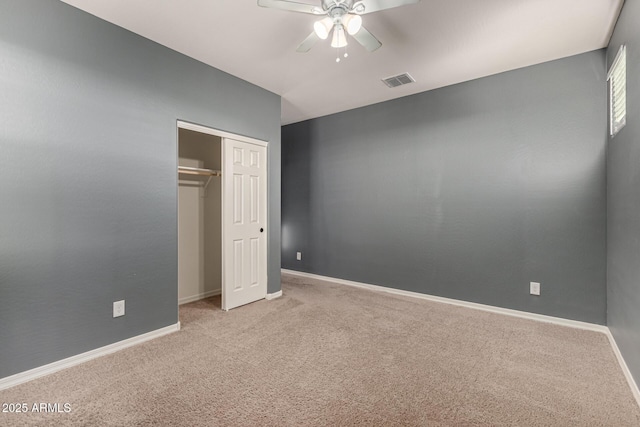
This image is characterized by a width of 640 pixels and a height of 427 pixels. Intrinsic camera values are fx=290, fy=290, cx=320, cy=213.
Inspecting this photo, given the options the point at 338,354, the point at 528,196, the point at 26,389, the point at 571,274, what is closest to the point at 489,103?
the point at 528,196

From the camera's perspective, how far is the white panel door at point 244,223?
11.3 ft

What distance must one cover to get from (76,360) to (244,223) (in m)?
1.96

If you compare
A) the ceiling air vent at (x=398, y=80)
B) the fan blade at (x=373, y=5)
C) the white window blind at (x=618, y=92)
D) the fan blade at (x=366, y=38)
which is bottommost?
the white window blind at (x=618, y=92)

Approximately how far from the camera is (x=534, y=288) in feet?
10.5

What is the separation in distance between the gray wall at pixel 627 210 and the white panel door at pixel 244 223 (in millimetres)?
3436

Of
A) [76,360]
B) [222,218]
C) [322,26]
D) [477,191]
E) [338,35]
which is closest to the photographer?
[322,26]

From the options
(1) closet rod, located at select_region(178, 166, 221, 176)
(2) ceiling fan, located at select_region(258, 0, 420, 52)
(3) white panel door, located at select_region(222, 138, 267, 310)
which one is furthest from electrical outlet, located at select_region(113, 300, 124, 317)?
(2) ceiling fan, located at select_region(258, 0, 420, 52)

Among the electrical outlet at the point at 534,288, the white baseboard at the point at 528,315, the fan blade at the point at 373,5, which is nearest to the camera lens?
the fan blade at the point at 373,5

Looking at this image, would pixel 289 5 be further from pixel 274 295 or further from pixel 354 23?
pixel 274 295

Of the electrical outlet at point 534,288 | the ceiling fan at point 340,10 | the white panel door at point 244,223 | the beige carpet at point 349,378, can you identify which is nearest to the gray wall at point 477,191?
the electrical outlet at point 534,288

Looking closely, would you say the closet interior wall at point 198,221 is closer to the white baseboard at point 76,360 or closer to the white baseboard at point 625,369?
the white baseboard at point 76,360

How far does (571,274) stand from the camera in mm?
3023

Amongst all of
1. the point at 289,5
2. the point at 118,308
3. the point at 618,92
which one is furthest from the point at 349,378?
the point at 618,92

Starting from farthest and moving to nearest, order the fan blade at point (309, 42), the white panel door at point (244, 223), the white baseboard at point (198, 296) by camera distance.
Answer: the white baseboard at point (198, 296), the white panel door at point (244, 223), the fan blade at point (309, 42)
